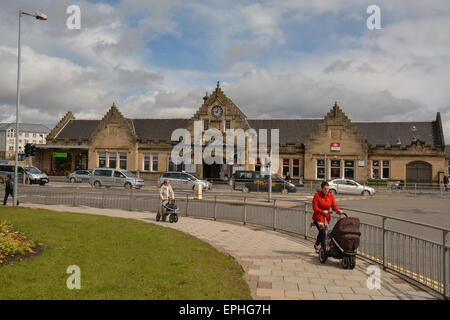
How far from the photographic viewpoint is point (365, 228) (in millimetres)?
9297

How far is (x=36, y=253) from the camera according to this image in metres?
8.18

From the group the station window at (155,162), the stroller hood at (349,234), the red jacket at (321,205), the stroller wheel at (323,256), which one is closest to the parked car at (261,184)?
the station window at (155,162)

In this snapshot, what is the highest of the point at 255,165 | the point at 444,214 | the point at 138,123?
the point at 138,123

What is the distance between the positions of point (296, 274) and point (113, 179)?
3080 cm

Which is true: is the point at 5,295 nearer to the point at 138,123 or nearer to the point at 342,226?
the point at 342,226

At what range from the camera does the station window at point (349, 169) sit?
4381cm

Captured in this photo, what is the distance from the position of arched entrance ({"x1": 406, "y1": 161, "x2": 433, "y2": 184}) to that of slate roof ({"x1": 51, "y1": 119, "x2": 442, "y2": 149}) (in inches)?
113

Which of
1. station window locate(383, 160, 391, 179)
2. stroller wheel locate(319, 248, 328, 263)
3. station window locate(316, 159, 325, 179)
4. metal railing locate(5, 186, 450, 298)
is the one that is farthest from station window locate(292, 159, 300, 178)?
stroller wheel locate(319, 248, 328, 263)

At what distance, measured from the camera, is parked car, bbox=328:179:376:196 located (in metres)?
33.1

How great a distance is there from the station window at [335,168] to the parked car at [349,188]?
34.4 feet

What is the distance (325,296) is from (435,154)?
Answer: 140 feet

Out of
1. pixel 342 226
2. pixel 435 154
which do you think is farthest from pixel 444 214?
pixel 435 154

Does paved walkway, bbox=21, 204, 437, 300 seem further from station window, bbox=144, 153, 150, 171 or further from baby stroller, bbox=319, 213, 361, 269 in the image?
station window, bbox=144, 153, 150, 171
